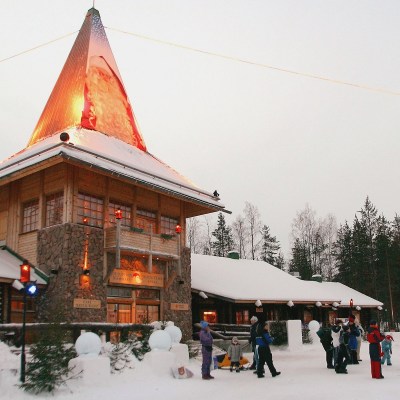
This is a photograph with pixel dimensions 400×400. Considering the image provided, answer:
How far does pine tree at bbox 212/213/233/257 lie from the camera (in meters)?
→ 60.1

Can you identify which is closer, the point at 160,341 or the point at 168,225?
the point at 160,341

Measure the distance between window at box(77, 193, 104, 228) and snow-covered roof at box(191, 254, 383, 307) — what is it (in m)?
8.04

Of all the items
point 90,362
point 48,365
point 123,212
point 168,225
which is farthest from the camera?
point 168,225

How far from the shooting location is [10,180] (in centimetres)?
1936

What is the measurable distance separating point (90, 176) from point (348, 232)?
145 ft

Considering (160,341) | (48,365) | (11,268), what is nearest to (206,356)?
(160,341)

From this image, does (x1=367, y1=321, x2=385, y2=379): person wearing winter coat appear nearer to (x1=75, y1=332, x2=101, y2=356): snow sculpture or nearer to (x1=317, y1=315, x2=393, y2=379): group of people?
(x1=317, y1=315, x2=393, y2=379): group of people

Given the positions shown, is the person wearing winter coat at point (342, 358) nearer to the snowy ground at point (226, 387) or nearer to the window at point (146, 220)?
the snowy ground at point (226, 387)

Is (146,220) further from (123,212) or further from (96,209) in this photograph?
(96,209)

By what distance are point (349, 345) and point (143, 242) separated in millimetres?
8210

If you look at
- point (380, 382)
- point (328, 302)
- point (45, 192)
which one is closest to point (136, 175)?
point (45, 192)

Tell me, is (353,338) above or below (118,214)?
below

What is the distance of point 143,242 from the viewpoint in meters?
19.7

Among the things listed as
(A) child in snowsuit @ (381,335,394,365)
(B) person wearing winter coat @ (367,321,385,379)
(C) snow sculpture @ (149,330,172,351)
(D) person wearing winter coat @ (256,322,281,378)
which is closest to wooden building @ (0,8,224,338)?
(C) snow sculpture @ (149,330,172,351)
